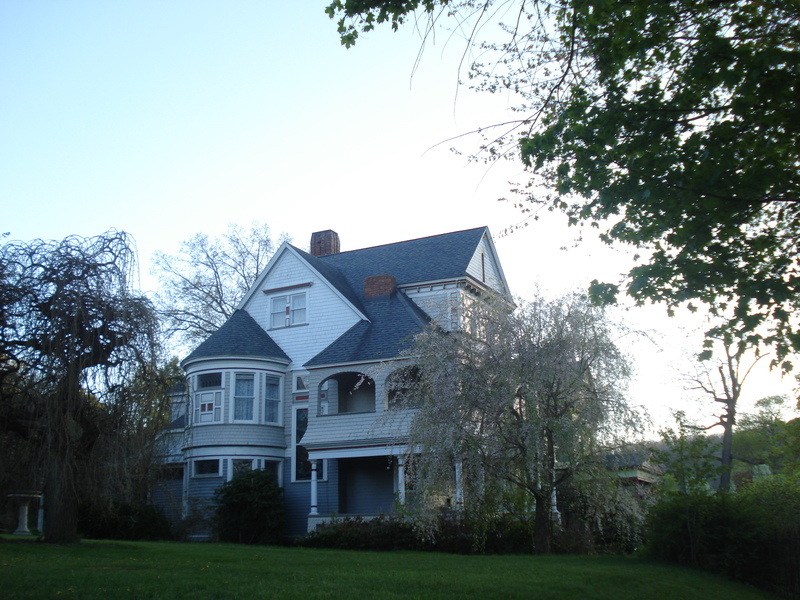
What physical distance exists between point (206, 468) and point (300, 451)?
11.4 ft

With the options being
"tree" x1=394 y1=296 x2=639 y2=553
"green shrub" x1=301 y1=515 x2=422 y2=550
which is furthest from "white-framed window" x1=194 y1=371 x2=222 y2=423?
"tree" x1=394 y1=296 x2=639 y2=553

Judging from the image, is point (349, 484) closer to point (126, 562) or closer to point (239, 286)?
point (126, 562)

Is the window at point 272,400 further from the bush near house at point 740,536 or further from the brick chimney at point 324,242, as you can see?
the bush near house at point 740,536

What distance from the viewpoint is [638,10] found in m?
9.76

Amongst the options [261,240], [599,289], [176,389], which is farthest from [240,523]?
[261,240]

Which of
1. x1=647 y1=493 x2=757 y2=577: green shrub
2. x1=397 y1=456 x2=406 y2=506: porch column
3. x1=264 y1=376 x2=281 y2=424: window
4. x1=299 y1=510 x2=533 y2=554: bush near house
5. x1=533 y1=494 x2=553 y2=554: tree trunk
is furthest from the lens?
x1=264 y1=376 x2=281 y2=424: window

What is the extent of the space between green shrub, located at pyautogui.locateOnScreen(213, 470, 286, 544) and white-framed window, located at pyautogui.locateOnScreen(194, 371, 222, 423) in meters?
3.08

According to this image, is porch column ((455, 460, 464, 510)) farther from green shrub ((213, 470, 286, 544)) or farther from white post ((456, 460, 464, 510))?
green shrub ((213, 470, 286, 544))

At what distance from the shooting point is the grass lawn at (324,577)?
10812 mm

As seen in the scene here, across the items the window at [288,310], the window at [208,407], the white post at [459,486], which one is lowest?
the white post at [459,486]

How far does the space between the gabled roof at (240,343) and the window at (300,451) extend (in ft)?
7.30

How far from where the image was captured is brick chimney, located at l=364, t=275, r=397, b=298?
29734 millimetres

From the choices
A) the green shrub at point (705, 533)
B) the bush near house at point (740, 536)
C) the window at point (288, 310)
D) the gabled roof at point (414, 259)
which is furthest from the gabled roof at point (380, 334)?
the bush near house at point (740, 536)

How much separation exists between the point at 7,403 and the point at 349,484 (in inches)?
554
